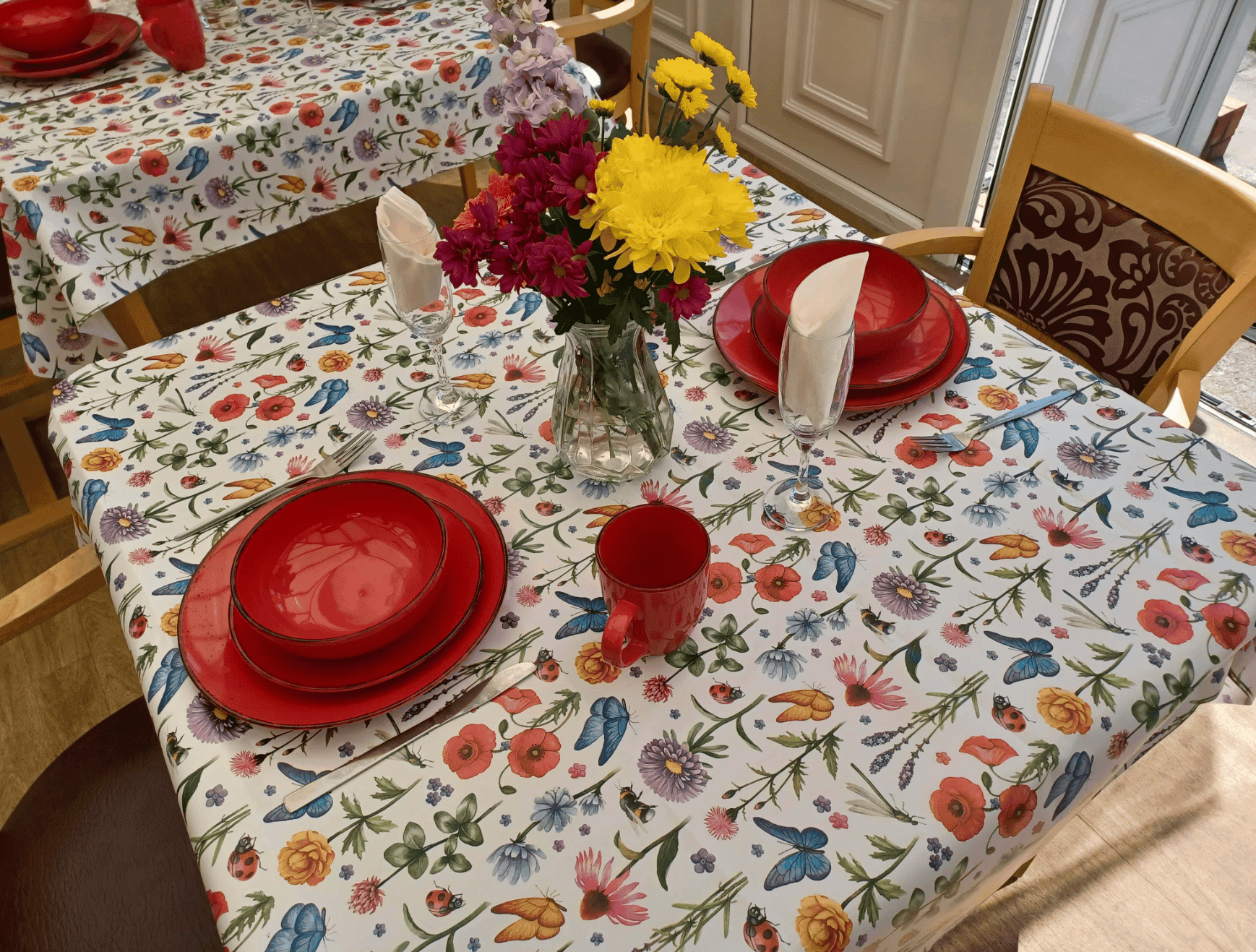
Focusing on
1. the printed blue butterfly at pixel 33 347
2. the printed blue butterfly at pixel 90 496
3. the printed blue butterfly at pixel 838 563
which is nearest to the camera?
the printed blue butterfly at pixel 838 563

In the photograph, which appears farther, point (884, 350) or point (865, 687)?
point (884, 350)

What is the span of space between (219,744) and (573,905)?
31 centimetres

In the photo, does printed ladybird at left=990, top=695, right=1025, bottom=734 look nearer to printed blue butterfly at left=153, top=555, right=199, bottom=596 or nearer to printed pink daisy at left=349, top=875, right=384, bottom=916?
printed pink daisy at left=349, top=875, right=384, bottom=916

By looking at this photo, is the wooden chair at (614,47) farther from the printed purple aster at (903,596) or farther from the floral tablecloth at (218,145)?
the printed purple aster at (903,596)

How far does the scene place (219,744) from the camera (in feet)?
2.25

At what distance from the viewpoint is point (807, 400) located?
752mm

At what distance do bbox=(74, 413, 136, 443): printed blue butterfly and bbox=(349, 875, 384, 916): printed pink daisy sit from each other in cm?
61

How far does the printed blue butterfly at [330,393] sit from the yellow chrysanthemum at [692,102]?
51 centimetres

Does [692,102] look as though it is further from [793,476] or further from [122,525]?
[122,525]

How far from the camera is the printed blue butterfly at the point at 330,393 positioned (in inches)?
39.1

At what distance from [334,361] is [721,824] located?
0.71 meters

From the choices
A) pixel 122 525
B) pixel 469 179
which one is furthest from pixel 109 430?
pixel 469 179

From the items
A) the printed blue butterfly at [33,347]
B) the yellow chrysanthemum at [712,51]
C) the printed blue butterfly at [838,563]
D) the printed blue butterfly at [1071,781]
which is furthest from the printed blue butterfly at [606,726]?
the printed blue butterfly at [33,347]

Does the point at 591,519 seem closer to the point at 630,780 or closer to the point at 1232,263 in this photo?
the point at 630,780
